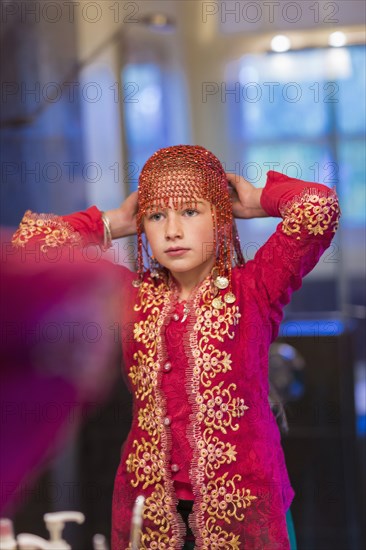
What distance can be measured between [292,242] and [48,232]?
484 millimetres

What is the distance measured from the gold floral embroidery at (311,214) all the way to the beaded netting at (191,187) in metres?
0.11

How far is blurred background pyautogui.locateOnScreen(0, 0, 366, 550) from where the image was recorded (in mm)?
2305

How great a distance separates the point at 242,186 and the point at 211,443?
492 mm

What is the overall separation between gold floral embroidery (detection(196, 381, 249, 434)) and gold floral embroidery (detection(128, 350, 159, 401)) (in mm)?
94

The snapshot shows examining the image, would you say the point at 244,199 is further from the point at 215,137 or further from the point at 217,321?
the point at 215,137

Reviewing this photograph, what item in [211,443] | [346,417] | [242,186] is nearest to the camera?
[211,443]

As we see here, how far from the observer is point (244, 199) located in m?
1.69

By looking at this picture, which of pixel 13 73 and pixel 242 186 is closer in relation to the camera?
pixel 242 186

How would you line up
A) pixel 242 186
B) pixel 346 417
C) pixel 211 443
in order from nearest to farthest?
pixel 211 443
pixel 242 186
pixel 346 417

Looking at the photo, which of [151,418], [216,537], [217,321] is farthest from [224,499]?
[217,321]

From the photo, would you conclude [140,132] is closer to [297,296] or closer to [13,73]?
[13,73]

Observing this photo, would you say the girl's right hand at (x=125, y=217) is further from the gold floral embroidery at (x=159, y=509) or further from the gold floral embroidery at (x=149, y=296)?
the gold floral embroidery at (x=159, y=509)

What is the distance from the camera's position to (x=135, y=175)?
242cm

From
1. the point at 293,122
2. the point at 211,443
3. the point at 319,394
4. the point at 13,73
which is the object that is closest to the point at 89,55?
the point at 13,73
